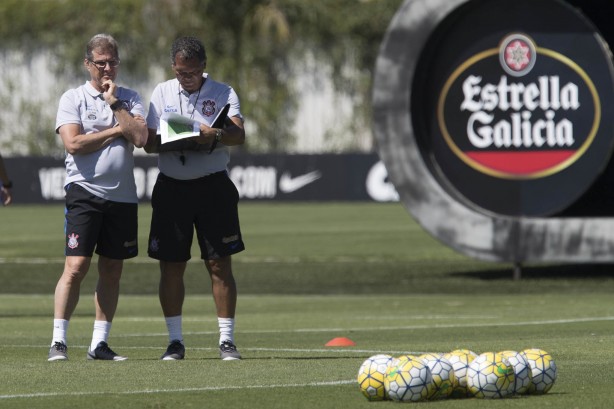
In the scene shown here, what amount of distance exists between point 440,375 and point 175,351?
2778 millimetres

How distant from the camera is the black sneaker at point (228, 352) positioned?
390 inches

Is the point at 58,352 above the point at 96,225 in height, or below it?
below

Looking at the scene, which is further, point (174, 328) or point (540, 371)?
point (174, 328)

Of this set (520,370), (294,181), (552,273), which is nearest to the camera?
(520,370)

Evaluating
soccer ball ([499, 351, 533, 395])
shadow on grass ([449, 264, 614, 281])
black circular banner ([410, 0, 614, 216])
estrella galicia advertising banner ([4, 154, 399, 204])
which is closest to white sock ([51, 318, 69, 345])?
soccer ball ([499, 351, 533, 395])

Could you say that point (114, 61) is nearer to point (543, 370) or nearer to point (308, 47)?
point (543, 370)

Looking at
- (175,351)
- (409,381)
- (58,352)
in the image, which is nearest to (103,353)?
(58,352)

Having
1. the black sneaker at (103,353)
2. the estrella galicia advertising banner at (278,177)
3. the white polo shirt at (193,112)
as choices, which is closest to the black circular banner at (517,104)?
the white polo shirt at (193,112)

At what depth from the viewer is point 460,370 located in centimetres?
780

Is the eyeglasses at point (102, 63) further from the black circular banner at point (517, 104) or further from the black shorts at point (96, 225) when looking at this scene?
the black circular banner at point (517, 104)

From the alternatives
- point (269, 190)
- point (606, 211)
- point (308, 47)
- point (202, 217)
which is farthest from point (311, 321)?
point (308, 47)

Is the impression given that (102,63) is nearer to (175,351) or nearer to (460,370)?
(175,351)

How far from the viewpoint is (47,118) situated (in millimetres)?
51562

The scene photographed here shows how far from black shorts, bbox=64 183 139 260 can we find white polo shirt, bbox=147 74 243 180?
0.43 metres
